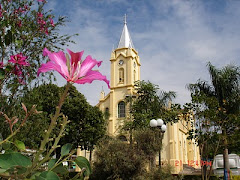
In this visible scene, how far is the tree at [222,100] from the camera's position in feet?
33.9

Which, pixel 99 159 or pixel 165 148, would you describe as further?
pixel 165 148

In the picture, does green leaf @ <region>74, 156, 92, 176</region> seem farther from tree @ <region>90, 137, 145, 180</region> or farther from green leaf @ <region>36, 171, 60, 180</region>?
tree @ <region>90, 137, 145, 180</region>

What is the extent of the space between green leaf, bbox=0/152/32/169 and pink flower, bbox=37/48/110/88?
28 cm

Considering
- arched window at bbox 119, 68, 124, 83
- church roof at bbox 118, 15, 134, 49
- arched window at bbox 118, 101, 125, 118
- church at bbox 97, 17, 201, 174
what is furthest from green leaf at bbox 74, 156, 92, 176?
church roof at bbox 118, 15, 134, 49

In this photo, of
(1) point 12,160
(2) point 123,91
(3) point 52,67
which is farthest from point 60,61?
(2) point 123,91

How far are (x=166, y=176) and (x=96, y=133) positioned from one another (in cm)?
1268

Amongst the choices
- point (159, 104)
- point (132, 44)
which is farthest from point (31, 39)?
point (132, 44)

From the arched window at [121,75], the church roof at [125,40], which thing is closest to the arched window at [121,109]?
the arched window at [121,75]

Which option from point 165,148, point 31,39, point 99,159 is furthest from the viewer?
point 165,148

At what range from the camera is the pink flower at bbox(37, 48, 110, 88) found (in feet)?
2.75

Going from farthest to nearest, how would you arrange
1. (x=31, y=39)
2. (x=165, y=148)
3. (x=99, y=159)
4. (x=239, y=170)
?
(x=165, y=148), (x=239, y=170), (x=99, y=159), (x=31, y=39)

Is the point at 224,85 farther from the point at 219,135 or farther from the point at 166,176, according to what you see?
the point at 166,176

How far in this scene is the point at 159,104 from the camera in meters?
18.8

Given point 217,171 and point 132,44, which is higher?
point 132,44
